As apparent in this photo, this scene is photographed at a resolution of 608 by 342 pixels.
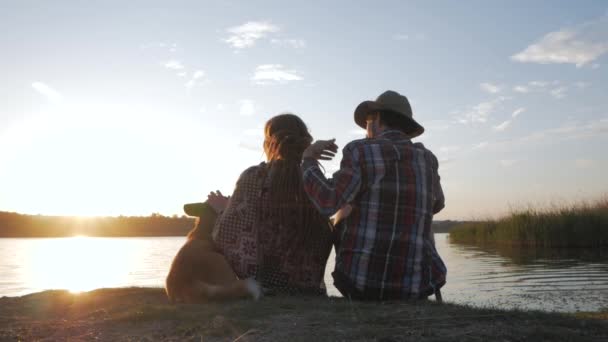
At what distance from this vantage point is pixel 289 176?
3758mm

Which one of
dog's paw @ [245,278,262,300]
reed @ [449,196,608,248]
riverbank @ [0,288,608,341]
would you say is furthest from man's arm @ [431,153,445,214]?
reed @ [449,196,608,248]

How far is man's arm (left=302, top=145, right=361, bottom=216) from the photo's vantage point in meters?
3.34

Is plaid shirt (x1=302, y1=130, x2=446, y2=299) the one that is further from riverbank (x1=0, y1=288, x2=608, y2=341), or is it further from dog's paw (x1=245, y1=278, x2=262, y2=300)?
dog's paw (x1=245, y1=278, x2=262, y2=300)

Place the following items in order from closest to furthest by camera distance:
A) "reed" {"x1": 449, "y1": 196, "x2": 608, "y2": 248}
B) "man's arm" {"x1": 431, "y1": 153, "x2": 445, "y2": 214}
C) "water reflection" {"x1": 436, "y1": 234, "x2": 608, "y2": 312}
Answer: "man's arm" {"x1": 431, "y1": 153, "x2": 445, "y2": 214}, "water reflection" {"x1": 436, "y1": 234, "x2": 608, "y2": 312}, "reed" {"x1": 449, "y1": 196, "x2": 608, "y2": 248}

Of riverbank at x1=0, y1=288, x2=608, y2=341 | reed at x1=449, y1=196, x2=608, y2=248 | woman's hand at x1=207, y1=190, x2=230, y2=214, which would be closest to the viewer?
riverbank at x1=0, y1=288, x2=608, y2=341

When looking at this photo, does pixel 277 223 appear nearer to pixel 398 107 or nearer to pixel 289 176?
pixel 289 176

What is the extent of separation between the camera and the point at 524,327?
2645 millimetres

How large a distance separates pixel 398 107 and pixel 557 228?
16.7m

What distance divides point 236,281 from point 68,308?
1910 millimetres

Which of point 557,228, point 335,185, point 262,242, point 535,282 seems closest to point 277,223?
point 262,242

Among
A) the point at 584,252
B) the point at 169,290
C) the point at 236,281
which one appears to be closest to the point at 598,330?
the point at 236,281

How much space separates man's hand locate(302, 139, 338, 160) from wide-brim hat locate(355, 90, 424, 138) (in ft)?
1.36

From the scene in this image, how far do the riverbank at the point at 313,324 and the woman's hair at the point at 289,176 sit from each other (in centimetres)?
59

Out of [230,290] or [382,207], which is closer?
[382,207]
